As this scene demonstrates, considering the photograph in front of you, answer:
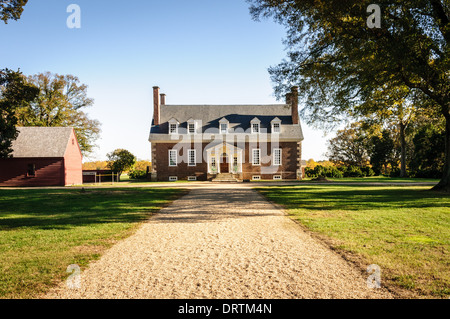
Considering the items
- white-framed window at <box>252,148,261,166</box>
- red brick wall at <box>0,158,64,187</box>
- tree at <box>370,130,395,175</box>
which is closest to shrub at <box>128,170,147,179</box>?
red brick wall at <box>0,158,64,187</box>

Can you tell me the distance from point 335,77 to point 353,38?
7.96ft

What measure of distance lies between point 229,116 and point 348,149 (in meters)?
29.4

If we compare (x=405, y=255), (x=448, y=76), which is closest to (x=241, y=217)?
(x=405, y=255)

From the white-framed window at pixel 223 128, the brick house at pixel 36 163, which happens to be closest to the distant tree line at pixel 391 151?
the white-framed window at pixel 223 128

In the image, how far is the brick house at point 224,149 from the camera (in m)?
34.8

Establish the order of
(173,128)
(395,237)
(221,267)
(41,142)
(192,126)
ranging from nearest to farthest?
(221,267), (395,237), (41,142), (173,128), (192,126)

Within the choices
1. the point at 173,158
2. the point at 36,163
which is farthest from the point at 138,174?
the point at 36,163

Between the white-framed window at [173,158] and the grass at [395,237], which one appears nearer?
the grass at [395,237]

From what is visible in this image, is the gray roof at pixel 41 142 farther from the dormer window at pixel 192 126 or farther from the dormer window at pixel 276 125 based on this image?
the dormer window at pixel 276 125

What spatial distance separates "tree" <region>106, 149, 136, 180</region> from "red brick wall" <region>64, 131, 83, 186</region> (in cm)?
387

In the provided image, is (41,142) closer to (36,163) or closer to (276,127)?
(36,163)

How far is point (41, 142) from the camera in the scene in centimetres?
3159

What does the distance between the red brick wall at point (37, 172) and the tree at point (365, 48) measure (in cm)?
2639
